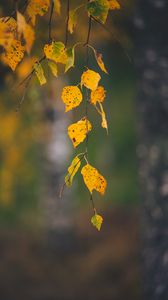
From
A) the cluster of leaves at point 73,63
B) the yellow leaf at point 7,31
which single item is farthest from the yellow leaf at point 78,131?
the yellow leaf at point 7,31

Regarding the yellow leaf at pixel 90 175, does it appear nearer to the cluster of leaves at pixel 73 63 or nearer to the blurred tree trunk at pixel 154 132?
the cluster of leaves at pixel 73 63

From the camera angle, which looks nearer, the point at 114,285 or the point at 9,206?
the point at 114,285

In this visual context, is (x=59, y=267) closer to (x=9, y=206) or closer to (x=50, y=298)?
(x=50, y=298)

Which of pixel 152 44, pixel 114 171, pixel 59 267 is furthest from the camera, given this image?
pixel 114 171

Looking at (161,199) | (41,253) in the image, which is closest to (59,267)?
(41,253)

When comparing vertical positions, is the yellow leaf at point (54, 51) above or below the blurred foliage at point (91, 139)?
below

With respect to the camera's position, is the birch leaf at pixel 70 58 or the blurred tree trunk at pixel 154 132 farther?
the blurred tree trunk at pixel 154 132

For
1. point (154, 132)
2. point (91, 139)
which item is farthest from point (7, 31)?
point (91, 139)
